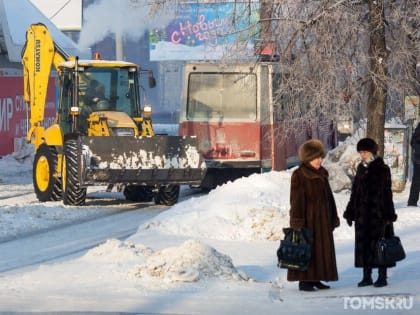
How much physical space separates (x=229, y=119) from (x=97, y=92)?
3590 mm

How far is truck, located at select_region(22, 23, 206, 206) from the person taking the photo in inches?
839

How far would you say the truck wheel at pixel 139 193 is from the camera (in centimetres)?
2370

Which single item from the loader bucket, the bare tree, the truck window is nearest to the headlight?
the loader bucket

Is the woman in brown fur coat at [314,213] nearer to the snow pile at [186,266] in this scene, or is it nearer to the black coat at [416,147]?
the snow pile at [186,266]

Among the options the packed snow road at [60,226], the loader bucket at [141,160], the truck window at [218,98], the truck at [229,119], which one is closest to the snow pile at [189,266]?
the packed snow road at [60,226]

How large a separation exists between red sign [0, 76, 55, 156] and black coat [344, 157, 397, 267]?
24896mm

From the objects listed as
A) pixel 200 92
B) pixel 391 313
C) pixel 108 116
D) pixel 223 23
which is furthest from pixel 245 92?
pixel 391 313

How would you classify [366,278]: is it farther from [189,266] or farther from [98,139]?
[98,139]

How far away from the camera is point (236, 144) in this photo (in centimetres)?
2575

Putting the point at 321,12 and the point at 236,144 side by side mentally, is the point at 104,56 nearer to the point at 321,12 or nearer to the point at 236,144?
the point at 236,144

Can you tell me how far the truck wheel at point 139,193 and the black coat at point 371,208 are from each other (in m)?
12.3

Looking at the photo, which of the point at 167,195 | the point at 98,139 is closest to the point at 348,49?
the point at 98,139

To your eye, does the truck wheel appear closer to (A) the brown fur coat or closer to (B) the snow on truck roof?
(B) the snow on truck roof

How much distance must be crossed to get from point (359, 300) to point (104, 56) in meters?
80.4
